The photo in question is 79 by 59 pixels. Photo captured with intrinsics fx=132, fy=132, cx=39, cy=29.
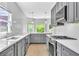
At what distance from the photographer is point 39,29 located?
14.9 metres

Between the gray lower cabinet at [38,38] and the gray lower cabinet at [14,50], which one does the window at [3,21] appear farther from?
the gray lower cabinet at [38,38]

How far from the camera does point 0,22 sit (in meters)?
3.69

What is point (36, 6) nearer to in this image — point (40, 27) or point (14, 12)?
point (14, 12)

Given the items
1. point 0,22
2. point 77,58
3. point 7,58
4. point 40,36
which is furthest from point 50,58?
point 40,36

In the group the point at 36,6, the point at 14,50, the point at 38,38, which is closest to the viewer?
the point at 14,50

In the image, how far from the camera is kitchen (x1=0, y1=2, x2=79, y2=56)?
262 cm

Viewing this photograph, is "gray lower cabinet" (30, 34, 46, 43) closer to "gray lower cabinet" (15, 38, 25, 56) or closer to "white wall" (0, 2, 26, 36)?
"white wall" (0, 2, 26, 36)

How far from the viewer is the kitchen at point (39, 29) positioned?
2.62m

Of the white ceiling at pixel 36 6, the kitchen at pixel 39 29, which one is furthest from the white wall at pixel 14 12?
the white ceiling at pixel 36 6

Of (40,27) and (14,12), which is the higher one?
(14,12)

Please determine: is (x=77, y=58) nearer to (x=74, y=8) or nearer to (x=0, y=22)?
(x=74, y=8)

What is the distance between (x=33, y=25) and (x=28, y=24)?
1.89 feet

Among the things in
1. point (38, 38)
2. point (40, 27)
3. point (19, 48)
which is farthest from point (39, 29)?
point (19, 48)

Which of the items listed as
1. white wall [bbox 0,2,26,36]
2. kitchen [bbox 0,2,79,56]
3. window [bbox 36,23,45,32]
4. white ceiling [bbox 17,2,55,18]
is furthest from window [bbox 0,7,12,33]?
window [bbox 36,23,45,32]
